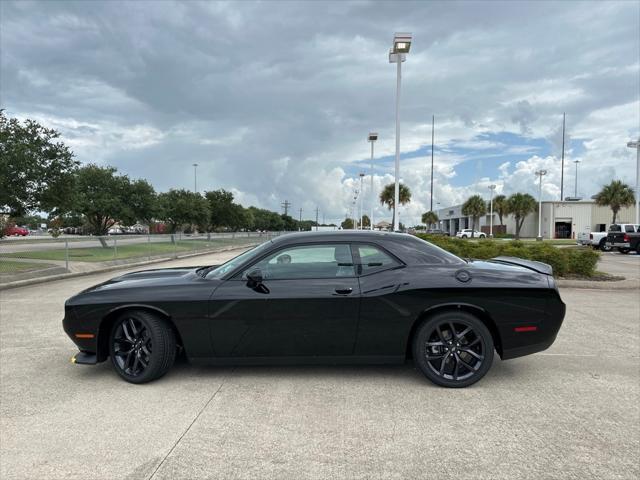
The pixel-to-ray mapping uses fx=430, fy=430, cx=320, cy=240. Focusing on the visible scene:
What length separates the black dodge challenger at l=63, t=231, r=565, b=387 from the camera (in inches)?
156

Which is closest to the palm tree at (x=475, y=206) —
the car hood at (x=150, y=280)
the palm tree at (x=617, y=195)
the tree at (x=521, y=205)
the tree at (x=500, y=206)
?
the tree at (x=500, y=206)

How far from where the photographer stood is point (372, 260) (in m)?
4.13

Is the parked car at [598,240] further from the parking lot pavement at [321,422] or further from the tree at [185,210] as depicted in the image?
the tree at [185,210]

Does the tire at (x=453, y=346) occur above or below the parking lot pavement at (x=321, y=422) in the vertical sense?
above

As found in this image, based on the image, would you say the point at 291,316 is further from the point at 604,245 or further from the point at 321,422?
the point at 604,245

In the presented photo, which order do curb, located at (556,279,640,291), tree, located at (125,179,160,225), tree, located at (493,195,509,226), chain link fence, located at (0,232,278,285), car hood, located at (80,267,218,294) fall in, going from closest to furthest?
car hood, located at (80,267,218,294) → curb, located at (556,279,640,291) → chain link fence, located at (0,232,278,285) → tree, located at (125,179,160,225) → tree, located at (493,195,509,226)

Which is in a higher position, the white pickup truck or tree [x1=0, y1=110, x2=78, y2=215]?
tree [x1=0, y1=110, x2=78, y2=215]

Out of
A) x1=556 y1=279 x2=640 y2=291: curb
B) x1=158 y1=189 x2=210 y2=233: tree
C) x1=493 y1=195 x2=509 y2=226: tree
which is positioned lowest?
x1=556 y1=279 x2=640 y2=291: curb

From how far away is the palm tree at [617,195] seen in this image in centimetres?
5272

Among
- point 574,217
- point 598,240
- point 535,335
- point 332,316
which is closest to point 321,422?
point 332,316

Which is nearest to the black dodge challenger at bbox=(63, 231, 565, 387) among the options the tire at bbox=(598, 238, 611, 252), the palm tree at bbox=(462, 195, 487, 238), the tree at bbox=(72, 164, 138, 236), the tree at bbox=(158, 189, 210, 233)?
the tree at bbox=(72, 164, 138, 236)

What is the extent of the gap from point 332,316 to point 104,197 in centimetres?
2521

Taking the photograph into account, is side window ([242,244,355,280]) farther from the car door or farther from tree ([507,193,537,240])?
tree ([507,193,537,240])

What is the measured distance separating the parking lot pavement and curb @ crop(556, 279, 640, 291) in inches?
234
